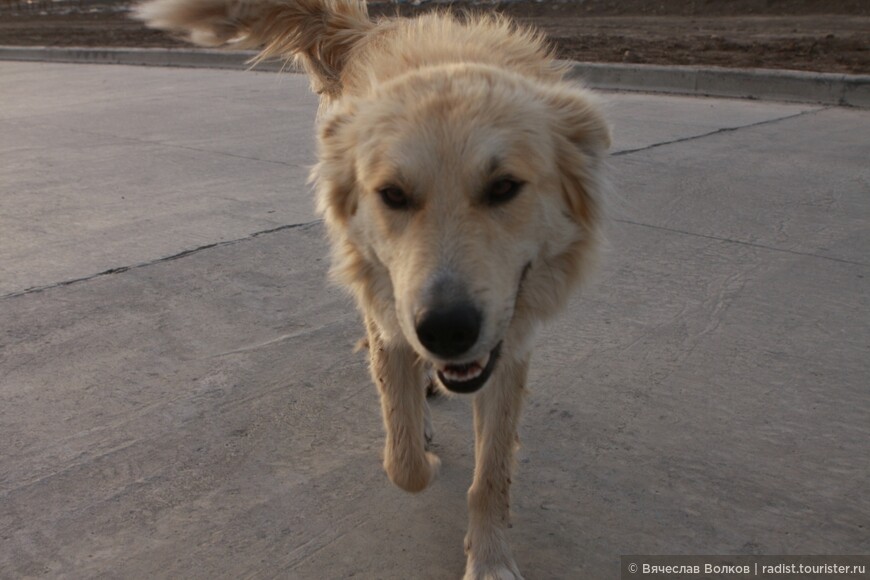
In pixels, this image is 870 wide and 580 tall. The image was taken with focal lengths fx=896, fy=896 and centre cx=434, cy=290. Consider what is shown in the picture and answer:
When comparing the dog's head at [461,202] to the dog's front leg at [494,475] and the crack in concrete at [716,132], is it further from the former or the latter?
A: the crack in concrete at [716,132]

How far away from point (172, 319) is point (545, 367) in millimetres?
1800

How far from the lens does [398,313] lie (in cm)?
277

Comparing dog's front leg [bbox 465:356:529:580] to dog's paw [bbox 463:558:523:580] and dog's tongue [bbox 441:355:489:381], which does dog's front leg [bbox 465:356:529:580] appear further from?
dog's tongue [bbox 441:355:489:381]

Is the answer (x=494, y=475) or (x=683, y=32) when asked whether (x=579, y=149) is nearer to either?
(x=494, y=475)

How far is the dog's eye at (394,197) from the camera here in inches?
110

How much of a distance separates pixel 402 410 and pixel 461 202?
0.82 metres

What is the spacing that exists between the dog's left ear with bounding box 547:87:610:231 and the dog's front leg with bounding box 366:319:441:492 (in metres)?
0.78

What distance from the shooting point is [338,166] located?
3195mm

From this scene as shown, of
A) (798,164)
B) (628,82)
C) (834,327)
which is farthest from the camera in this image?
(628,82)

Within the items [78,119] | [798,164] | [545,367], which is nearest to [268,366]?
[545,367]

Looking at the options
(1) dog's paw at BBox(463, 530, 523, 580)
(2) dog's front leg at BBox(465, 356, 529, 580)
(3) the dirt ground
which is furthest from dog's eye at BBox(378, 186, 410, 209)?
(3) the dirt ground

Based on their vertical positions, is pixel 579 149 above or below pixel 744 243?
above

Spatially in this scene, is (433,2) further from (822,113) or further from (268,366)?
(268,366)

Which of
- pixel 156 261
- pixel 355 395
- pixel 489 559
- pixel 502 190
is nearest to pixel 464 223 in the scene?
pixel 502 190
